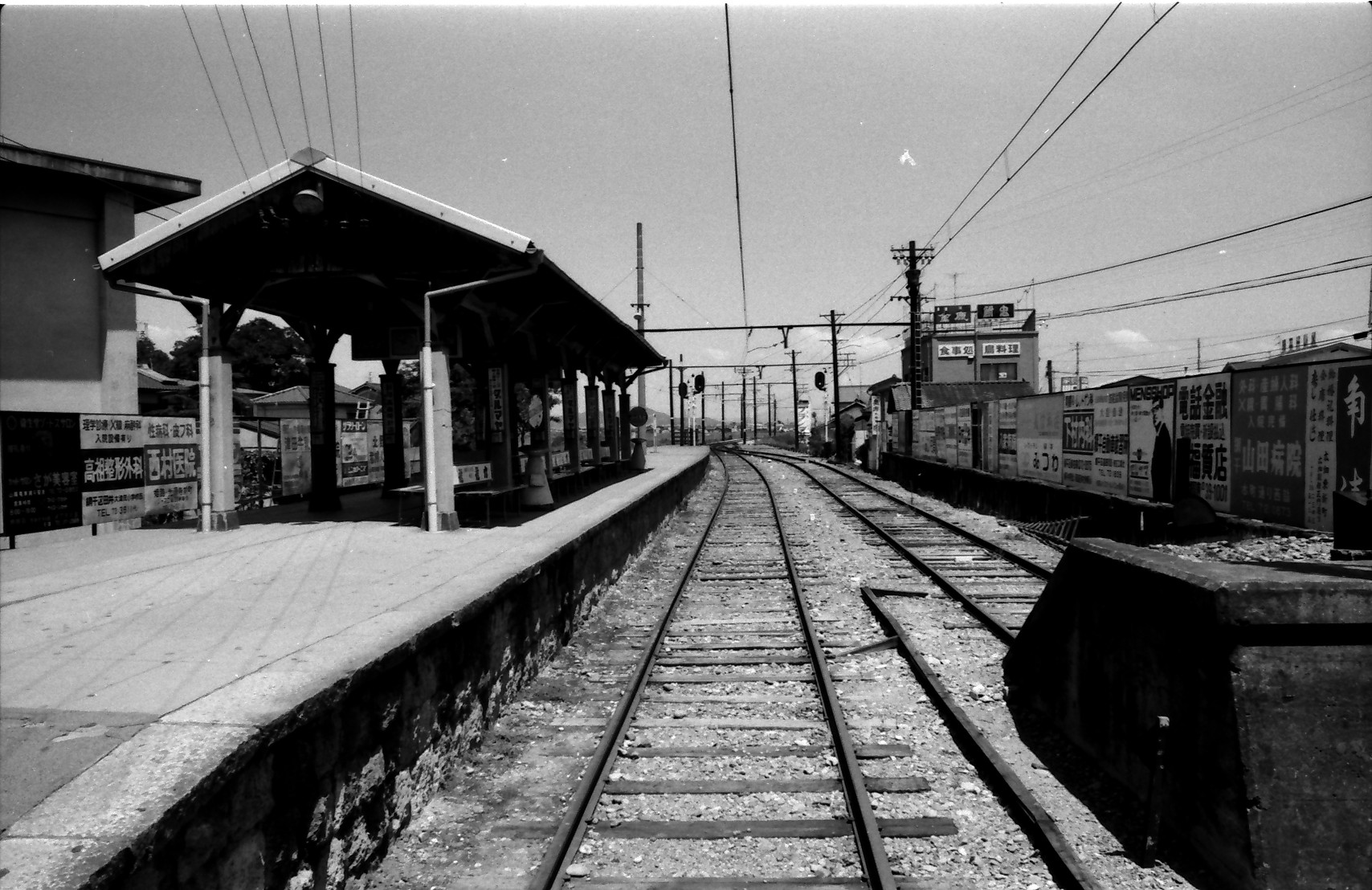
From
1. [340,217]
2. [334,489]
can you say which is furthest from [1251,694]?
[334,489]

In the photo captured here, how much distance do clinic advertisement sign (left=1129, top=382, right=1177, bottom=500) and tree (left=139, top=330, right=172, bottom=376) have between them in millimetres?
52681

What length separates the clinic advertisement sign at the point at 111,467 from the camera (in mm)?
9695

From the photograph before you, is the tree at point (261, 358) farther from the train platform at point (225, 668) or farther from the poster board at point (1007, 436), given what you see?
the train platform at point (225, 668)

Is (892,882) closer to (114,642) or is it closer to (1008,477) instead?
(114,642)

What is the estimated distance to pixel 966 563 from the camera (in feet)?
39.2

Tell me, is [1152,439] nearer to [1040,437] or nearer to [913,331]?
[1040,437]

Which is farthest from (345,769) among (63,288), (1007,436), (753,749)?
(1007,436)

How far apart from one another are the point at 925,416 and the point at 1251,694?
24898mm

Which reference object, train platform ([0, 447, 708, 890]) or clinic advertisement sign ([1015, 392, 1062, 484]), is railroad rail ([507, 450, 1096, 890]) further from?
clinic advertisement sign ([1015, 392, 1062, 484])

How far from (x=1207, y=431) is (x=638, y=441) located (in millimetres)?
15265

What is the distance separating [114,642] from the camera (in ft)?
15.8

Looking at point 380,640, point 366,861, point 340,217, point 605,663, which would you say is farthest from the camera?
point 340,217

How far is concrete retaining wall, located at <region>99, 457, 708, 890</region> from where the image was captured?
269cm

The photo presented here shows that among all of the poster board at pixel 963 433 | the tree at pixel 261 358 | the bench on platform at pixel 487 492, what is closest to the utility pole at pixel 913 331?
the poster board at pixel 963 433
